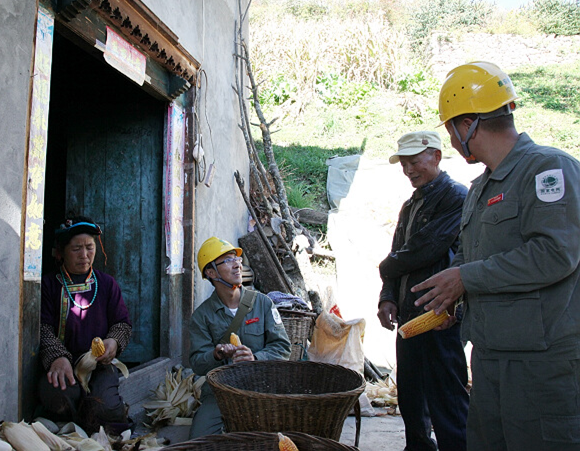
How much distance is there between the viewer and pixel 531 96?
15.6 metres

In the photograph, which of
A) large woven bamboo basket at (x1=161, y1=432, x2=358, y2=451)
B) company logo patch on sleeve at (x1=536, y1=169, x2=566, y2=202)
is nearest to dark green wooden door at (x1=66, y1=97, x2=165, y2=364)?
large woven bamboo basket at (x1=161, y1=432, x2=358, y2=451)

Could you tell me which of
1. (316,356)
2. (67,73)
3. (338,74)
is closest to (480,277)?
(316,356)

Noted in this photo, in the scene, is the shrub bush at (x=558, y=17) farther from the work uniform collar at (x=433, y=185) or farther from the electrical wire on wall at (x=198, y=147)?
the work uniform collar at (x=433, y=185)

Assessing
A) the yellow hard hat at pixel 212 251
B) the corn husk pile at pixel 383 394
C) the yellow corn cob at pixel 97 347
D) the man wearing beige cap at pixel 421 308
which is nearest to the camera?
the man wearing beige cap at pixel 421 308

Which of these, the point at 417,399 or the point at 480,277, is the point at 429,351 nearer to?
the point at 417,399

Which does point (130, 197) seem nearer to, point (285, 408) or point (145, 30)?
point (145, 30)

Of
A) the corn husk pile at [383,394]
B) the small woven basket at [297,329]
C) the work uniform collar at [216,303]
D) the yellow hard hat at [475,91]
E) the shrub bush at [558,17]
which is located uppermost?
the shrub bush at [558,17]

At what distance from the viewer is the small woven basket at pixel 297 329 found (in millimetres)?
5004

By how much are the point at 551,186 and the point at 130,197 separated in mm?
4211

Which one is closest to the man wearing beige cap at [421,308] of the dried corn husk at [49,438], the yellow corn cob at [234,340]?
the yellow corn cob at [234,340]

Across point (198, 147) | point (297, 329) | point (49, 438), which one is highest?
point (198, 147)

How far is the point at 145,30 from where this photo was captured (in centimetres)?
428

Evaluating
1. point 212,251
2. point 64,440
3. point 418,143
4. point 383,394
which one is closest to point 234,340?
point 212,251

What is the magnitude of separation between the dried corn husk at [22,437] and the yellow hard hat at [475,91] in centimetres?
259
